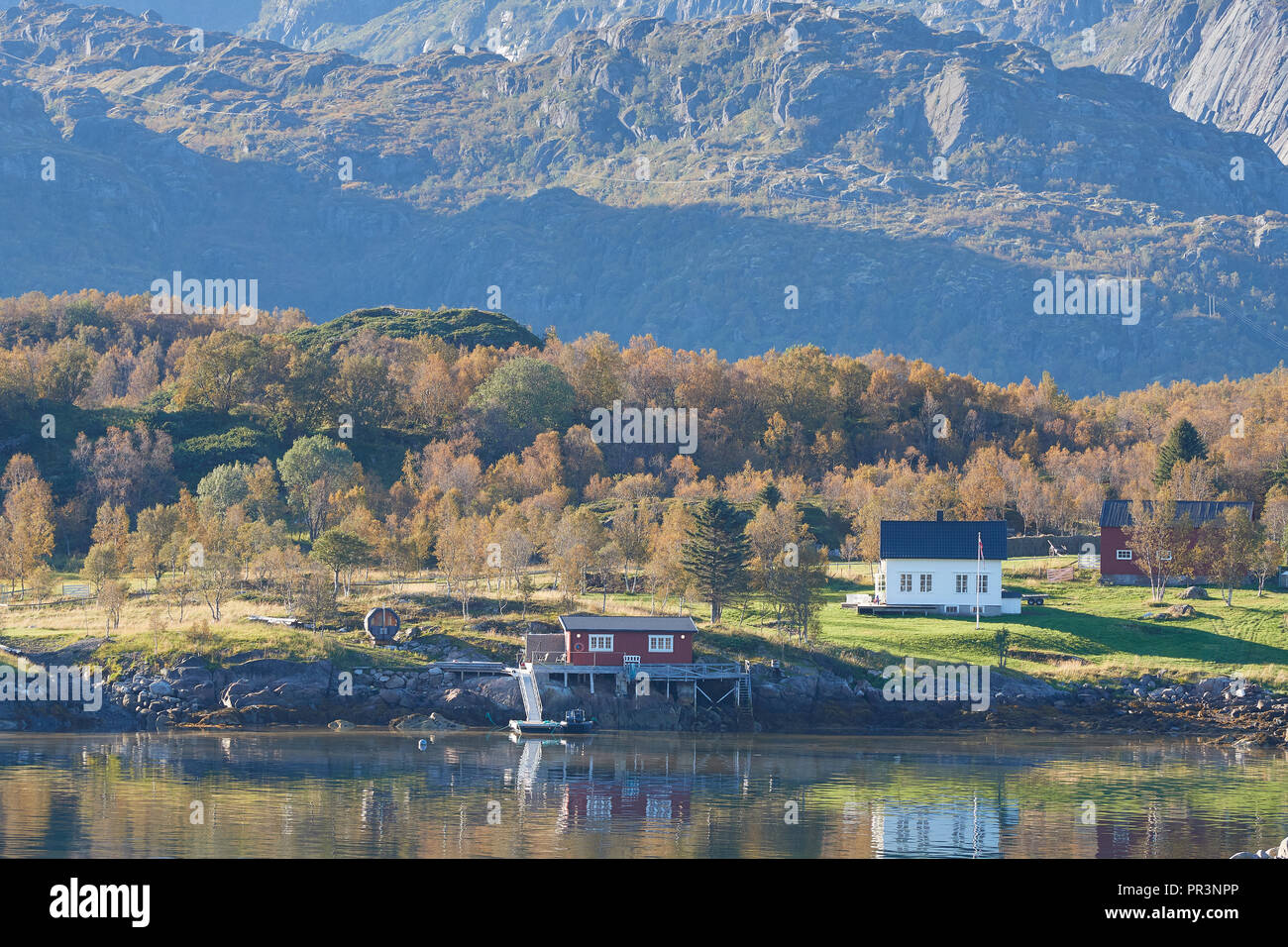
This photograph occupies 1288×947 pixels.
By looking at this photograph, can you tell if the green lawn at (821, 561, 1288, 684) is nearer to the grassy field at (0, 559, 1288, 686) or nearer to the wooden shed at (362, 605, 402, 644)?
the grassy field at (0, 559, 1288, 686)

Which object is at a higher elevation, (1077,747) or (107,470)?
(107,470)

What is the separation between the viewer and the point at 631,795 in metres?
57.5

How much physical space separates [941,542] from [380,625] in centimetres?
3071

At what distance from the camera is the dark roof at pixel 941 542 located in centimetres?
8962

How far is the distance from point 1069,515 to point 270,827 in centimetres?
8385

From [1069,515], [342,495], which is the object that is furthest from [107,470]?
[1069,515]

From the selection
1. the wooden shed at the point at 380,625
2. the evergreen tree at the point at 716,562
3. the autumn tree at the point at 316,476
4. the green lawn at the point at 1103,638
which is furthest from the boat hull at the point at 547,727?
the autumn tree at the point at 316,476

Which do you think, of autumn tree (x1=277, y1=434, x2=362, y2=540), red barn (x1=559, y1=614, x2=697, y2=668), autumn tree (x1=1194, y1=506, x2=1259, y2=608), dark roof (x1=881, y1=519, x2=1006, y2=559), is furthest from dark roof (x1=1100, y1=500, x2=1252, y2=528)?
autumn tree (x1=277, y1=434, x2=362, y2=540)

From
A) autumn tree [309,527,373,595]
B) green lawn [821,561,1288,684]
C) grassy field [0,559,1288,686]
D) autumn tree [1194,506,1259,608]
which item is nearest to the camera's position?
grassy field [0,559,1288,686]

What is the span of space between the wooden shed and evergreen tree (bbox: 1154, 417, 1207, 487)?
6694 cm

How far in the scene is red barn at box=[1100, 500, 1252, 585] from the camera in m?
97.3
